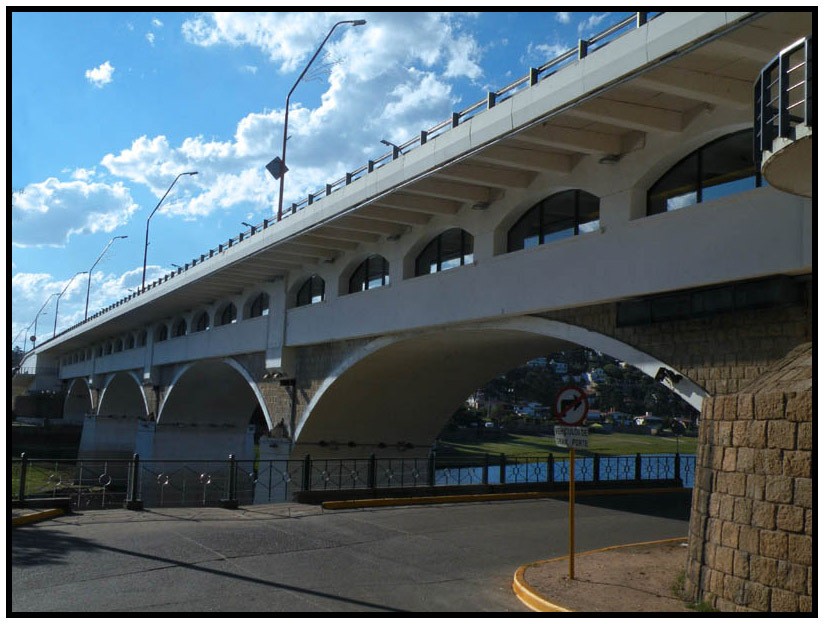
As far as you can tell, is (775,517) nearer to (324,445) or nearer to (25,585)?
(25,585)

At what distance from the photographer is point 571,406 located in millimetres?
9727

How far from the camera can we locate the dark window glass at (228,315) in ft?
117

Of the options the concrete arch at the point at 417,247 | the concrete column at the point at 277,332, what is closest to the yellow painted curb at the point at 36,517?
the concrete arch at the point at 417,247

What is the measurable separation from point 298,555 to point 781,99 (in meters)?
8.34

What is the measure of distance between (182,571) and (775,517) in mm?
6758

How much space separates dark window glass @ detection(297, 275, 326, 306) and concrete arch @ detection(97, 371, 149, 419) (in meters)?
37.1

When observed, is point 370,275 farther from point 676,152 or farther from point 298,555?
point 298,555

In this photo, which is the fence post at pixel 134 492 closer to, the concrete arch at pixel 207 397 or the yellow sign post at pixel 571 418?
the yellow sign post at pixel 571 418

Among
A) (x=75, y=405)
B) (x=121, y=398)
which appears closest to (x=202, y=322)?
(x=121, y=398)

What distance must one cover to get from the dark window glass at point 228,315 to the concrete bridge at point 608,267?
17.8 feet

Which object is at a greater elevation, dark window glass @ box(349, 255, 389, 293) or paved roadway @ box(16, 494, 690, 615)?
dark window glass @ box(349, 255, 389, 293)

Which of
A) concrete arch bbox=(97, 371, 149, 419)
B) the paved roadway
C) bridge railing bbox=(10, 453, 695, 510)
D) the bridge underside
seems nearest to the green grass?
bridge railing bbox=(10, 453, 695, 510)

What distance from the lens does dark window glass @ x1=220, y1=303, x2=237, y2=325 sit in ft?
117

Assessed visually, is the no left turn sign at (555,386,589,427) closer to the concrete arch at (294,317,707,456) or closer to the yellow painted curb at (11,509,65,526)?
the concrete arch at (294,317,707,456)
